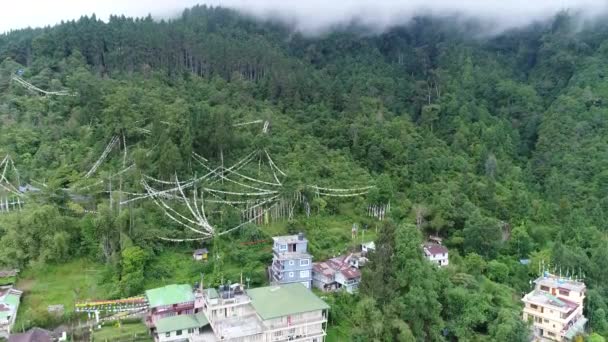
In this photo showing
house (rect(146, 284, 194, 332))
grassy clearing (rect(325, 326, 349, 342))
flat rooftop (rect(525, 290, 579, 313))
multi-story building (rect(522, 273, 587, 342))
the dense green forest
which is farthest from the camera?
the dense green forest

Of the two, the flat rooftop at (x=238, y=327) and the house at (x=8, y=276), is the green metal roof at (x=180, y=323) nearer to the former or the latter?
the flat rooftop at (x=238, y=327)

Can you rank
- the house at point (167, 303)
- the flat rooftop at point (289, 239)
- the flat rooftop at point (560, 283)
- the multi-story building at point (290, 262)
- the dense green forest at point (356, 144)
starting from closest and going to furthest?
1. the house at point (167, 303)
2. the dense green forest at point (356, 144)
3. the multi-story building at point (290, 262)
4. the flat rooftop at point (560, 283)
5. the flat rooftop at point (289, 239)

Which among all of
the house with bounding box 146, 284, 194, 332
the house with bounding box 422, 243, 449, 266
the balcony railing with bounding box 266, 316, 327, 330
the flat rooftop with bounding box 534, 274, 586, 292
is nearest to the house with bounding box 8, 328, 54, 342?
the house with bounding box 146, 284, 194, 332

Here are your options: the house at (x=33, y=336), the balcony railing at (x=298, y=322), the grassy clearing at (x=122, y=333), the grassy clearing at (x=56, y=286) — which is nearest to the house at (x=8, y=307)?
the grassy clearing at (x=56, y=286)

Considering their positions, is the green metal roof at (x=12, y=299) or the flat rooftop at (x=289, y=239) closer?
the green metal roof at (x=12, y=299)

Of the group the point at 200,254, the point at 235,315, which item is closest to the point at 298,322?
the point at 235,315

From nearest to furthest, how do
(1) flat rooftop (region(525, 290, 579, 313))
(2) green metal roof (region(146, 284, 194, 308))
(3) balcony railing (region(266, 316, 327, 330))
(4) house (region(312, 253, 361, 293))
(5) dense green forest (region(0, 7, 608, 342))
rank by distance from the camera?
1. (3) balcony railing (region(266, 316, 327, 330))
2. (2) green metal roof (region(146, 284, 194, 308))
3. (1) flat rooftop (region(525, 290, 579, 313))
4. (5) dense green forest (region(0, 7, 608, 342))
5. (4) house (region(312, 253, 361, 293))

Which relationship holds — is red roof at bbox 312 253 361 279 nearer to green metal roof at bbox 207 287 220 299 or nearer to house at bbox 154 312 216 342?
green metal roof at bbox 207 287 220 299
